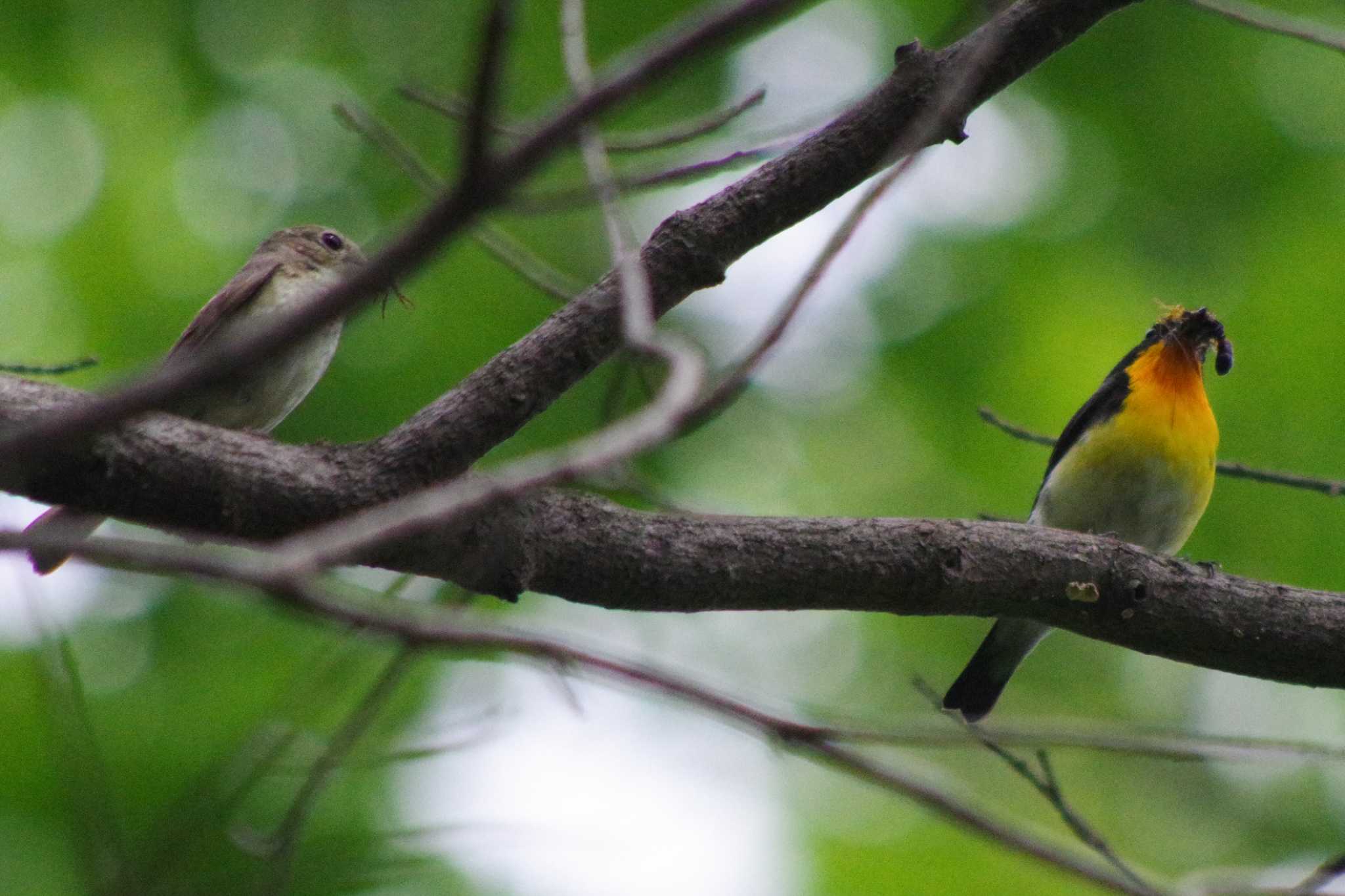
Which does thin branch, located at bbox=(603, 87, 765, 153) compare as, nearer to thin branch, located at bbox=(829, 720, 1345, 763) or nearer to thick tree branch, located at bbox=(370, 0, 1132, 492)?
thick tree branch, located at bbox=(370, 0, 1132, 492)

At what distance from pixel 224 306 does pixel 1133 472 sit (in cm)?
322

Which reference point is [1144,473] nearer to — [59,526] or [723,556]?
[723,556]

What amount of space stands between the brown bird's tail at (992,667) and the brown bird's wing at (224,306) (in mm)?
2862

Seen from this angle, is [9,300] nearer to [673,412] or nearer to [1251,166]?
[673,412]

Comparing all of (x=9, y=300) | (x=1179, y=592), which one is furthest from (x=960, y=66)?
(x=9, y=300)

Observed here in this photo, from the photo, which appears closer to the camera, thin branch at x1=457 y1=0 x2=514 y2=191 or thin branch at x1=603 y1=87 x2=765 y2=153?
thin branch at x1=457 y1=0 x2=514 y2=191

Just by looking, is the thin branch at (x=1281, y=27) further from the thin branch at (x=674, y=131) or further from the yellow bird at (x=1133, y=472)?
the yellow bird at (x=1133, y=472)

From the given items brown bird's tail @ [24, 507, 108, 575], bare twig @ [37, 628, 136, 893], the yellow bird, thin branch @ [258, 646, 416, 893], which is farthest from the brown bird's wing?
the yellow bird

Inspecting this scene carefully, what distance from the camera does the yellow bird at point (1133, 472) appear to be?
15.4 feet

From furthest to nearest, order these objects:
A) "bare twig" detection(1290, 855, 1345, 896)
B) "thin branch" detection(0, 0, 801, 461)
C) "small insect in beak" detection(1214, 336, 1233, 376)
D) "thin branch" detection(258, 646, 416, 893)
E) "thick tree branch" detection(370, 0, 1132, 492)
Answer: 1. "small insect in beak" detection(1214, 336, 1233, 376)
2. "thick tree branch" detection(370, 0, 1132, 492)
3. "thin branch" detection(258, 646, 416, 893)
4. "bare twig" detection(1290, 855, 1345, 896)
5. "thin branch" detection(0, 0, 801, 461)

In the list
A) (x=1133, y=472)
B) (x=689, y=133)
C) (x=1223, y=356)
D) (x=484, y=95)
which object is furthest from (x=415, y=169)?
(x=1223, y=356)

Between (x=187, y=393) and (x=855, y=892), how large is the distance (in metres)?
5.68

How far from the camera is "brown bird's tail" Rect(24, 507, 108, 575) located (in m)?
3.10

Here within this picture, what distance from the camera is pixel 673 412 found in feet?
3.44
